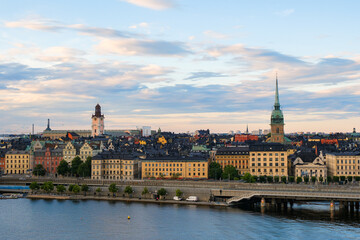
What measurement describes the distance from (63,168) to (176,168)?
27295 mm

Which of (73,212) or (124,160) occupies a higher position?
(124,160)

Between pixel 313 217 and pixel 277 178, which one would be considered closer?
pixel 313 217

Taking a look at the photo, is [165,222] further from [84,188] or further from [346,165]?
[346,165]

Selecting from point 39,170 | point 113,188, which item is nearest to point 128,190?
point 113,188

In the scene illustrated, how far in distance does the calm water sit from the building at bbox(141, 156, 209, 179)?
33909 mm

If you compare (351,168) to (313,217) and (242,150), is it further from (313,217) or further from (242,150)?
(313,217)

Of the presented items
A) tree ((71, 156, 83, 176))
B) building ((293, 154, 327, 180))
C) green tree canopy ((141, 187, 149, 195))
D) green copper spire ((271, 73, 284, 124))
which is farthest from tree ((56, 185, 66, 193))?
green copper spire ((271, 73, 284, 124))

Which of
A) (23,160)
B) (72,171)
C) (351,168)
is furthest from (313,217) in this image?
(23,160)

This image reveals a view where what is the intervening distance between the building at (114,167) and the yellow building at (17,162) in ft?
88.0

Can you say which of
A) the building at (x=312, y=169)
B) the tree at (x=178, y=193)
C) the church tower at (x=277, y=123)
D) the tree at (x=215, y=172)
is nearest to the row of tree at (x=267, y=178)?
the tree at (x=215, y=172)

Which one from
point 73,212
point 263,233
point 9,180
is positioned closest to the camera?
point 263,233

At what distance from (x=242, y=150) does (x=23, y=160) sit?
57.2m

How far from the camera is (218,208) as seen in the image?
82875mm

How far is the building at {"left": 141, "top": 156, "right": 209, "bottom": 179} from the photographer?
119875 millimetres
